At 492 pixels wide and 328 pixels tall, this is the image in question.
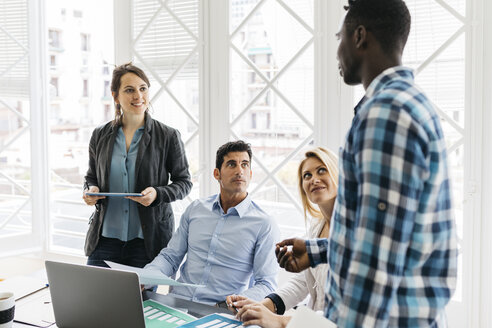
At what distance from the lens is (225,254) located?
2.00 m

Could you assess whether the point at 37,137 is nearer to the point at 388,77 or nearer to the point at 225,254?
the point at 225,254

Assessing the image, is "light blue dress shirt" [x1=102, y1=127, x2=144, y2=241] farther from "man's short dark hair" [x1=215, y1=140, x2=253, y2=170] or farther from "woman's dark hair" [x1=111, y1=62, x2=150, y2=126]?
"man's short dark hair" [x1=215, y1=140, x2=253, y2=170]

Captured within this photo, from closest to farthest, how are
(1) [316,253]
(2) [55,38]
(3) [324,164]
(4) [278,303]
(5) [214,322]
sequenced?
(1) [316,253] < (5) [214,322] < (4) [278,303] < (3) [324,164] < (2) [55,38]

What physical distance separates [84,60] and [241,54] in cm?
289

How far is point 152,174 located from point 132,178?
9cm

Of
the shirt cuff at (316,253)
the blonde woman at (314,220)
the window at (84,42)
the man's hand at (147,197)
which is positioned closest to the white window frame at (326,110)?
the blonde woman at (314,220)

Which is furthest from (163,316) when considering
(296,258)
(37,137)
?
(37,137)

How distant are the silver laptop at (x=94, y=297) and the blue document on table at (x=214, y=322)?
18 centimetres

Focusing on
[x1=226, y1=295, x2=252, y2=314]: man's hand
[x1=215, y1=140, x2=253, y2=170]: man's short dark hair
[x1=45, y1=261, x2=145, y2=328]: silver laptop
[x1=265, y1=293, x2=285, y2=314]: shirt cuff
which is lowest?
[x1=265, y1=293, x2=285, y2=314]: shirt cuff

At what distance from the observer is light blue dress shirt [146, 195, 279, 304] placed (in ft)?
6.43

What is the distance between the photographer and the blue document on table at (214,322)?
1.35 meters

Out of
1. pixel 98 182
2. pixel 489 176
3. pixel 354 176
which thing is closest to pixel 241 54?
pixel 98 182

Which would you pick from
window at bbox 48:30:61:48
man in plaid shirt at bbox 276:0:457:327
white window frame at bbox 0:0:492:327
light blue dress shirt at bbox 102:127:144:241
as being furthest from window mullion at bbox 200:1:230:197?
window at bbox 48:30:61:48

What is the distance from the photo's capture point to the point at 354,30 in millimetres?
893
